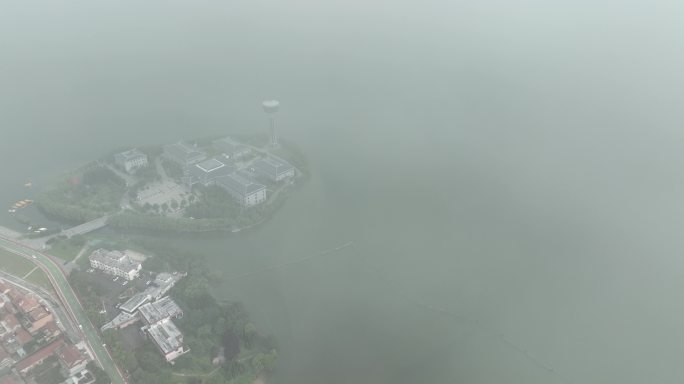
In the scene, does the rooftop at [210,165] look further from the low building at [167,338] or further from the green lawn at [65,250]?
the low building at [167,338]

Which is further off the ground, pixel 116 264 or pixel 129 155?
pixel 129 155

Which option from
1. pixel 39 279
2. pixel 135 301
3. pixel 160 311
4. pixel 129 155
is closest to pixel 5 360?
pixel 135 301

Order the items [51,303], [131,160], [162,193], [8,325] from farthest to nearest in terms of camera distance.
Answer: [131,160] < [162,193] < [51,303] < [8,325]

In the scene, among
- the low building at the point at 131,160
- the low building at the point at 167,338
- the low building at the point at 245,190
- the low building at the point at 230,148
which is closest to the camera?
the low building at the point at 167,338

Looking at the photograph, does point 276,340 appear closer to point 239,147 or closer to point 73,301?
point 73,301

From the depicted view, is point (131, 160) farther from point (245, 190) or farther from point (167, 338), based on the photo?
point (167, 338)

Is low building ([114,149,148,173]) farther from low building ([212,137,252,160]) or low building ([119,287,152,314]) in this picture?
low building ([119,287,152,314])

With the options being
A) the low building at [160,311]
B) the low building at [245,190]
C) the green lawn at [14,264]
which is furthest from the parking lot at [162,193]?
the low building at [160,311]
